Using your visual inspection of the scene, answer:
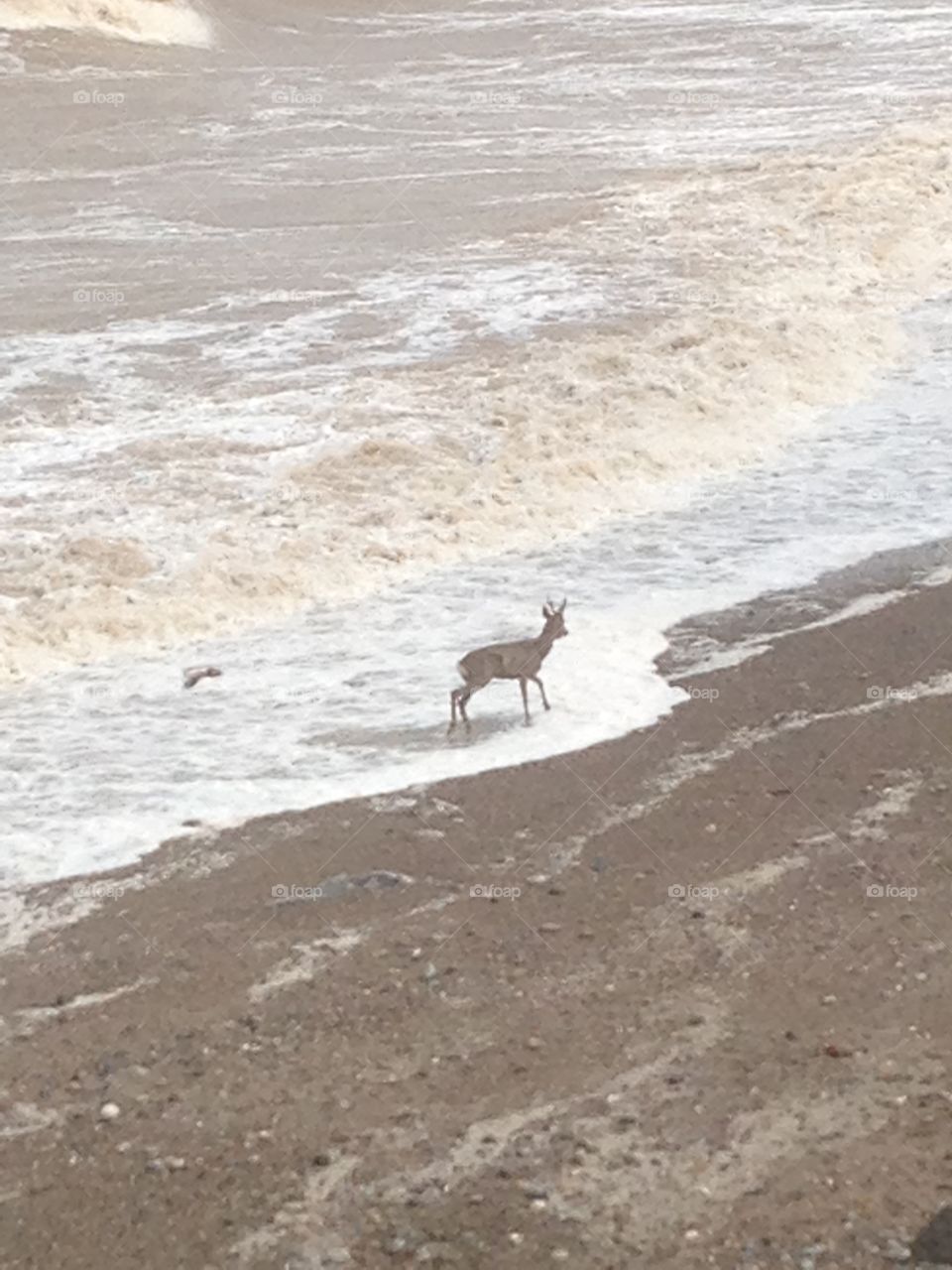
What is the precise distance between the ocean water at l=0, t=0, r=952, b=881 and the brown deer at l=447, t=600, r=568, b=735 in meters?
0.20

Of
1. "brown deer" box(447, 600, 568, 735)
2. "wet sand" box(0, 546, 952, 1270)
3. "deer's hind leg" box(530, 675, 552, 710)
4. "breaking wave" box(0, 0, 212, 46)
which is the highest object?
"breaking wave" box(0, 0, 212, 46)

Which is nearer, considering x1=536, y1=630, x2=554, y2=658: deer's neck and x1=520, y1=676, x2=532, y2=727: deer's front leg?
x1=520, y1=676, x2=532, y2=727: deer's front leg

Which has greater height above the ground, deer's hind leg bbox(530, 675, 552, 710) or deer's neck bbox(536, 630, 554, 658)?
deer's neck bbox(536, 630, 554, 658)

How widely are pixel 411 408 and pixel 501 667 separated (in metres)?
6.32

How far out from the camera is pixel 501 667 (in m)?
9.32

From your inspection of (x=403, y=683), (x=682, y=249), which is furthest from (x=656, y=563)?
(x=682, y=249)

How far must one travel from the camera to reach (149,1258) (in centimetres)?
575

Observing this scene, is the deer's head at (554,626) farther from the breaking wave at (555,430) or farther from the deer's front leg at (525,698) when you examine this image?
the breaking wave at (555,430)

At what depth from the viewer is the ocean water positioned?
9.85 meters

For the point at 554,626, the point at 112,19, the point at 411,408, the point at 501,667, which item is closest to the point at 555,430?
the point at 411,408

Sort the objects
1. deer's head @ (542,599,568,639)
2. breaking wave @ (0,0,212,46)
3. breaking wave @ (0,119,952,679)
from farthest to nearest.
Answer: breaking wave @ (0,0,212,46) → breaking wave @ (0,119,952,679) → deer's head @ (542,599,568,639)

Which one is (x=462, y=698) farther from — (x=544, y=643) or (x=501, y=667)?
(x=544, y=643)

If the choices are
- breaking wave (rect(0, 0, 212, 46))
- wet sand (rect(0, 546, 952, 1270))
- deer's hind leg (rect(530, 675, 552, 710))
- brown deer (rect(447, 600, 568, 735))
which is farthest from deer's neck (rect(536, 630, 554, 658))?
breaking wave (rect(0, 0, 212, 46))

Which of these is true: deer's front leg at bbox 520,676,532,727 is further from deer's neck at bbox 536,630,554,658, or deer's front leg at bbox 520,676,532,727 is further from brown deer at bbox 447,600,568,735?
deer's neck at bbox 536,630,554,658
